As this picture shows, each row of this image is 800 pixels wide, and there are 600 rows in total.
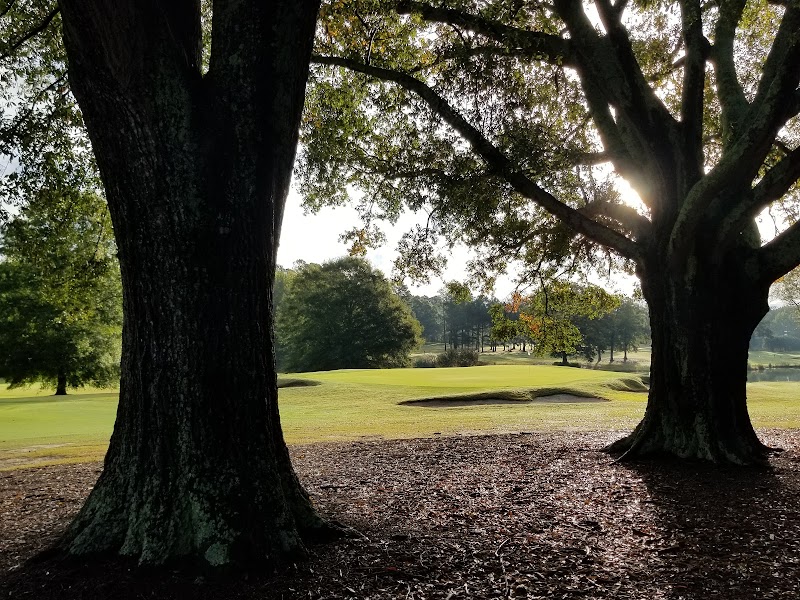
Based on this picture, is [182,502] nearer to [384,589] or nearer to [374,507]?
[384,589]

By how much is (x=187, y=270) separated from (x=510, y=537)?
3.34 meters

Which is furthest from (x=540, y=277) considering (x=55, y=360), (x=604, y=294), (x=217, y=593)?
(x=55, y=360)

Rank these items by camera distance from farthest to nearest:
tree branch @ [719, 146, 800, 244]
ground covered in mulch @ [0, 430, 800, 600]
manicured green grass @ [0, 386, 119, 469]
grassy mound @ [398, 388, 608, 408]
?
grassy mound @ [398, 388, 608, 408] < manicured green grass @ [0, 386, 119, 469] < tree branch @ [719, 146, 800, 244] < ground covered in mulch @ [0, 430, 800, 600]

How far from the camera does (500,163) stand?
8.18m

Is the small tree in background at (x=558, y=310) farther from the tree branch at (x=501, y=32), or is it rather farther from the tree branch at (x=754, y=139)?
the tree branch at (x=501, y=32)

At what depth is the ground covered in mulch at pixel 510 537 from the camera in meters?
3.55

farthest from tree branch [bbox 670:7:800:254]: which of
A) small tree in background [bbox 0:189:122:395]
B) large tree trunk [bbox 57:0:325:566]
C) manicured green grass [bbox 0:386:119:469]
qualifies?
small tree in background [bbox 0:189:122:395]

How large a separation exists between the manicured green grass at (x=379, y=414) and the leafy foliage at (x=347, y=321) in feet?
82.4

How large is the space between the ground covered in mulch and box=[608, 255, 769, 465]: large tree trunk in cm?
49

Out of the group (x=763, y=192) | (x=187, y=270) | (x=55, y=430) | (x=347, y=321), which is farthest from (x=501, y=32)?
(x=347, y=321)

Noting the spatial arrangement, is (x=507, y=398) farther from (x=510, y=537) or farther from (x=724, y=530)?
(x=510, y=537)

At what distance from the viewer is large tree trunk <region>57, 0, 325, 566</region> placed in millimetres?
3852

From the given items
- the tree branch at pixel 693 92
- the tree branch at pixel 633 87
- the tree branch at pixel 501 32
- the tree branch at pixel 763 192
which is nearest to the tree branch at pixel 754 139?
the tree branch at pixel 763 192

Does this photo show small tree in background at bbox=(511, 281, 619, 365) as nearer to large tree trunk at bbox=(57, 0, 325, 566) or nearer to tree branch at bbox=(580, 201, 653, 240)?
tree branch at bbox=(580, 201, 653, 240)
